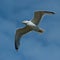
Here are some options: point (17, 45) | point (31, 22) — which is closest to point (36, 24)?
point (31, 22)

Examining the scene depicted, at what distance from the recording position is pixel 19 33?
34406mm

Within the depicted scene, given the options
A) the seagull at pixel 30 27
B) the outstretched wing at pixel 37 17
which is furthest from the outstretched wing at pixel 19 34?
the outstretched wing at pixel 37 17

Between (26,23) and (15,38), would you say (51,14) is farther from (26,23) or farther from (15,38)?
(15,38)

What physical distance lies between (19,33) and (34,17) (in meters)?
2.25

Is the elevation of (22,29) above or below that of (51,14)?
below

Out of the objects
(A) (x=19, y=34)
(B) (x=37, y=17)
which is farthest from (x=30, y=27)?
(A) (x=19, y=34)

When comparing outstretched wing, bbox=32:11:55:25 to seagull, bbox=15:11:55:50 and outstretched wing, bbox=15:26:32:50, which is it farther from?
outstretched wing, bbox=15:26:32:50

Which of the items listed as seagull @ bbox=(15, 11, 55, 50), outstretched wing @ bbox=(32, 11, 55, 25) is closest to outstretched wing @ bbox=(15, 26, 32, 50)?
seagull @ bbox=(15, 11, 55, 50)

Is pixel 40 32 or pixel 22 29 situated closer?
pixel 40 32

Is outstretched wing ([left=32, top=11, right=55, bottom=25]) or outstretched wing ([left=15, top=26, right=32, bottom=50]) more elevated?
outstretched wing ([left=32, top=11, right=55, bottom=25])

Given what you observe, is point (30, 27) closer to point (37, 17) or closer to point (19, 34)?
point (37, 17)

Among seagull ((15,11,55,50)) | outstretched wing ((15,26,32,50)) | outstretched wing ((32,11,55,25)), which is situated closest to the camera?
seagull ((15,11,55,50))

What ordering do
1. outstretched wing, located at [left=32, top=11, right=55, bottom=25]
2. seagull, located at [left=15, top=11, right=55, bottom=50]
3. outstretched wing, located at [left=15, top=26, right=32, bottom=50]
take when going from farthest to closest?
outstretched wing, located at [left=15, top=26, right=32, bottom=50] < outstretched wing, located at [left=32, top=11, right=55, bottom=25] < seagull, located at [left=15, top=11, right=55, bottom=50]

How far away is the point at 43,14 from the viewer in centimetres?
3244
